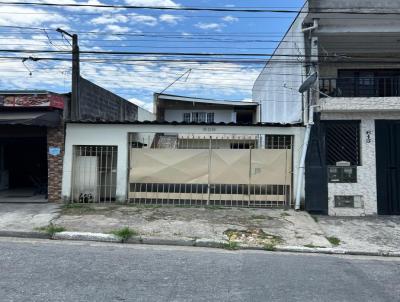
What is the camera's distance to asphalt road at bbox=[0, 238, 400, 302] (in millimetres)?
5141

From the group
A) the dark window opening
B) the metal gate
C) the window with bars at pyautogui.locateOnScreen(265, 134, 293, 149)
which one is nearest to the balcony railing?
the window with bars at pyautogui.locateOnScreen(265, 134, 293, 149)

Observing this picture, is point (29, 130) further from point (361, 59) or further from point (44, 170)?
point (361, 59)

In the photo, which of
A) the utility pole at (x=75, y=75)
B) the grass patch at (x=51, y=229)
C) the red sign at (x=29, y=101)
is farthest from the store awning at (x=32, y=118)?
the grass patch at (x=51, y=229)

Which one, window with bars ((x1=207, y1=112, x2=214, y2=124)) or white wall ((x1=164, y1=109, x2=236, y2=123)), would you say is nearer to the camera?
white wall ((x1=164, y1=109, x2=236, y2=123))

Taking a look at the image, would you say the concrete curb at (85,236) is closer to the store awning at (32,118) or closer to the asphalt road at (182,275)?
the asphalt road at (182,275)

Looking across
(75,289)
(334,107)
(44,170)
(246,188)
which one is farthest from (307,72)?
(44,170)

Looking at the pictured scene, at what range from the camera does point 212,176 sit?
12750mm

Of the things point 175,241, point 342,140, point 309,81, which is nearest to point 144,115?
point 342,140

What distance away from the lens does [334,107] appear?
39.3 feet

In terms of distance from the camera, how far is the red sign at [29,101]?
1251 cm

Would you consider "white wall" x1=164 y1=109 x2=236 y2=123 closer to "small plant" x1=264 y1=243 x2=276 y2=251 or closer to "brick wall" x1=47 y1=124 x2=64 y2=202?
"brick wall" x1=47 y1=124 x2=64 y2=202

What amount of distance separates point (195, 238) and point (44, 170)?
420 inches

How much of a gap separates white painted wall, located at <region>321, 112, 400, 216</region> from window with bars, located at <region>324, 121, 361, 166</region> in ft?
0.68

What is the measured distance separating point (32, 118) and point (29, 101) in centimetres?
110
